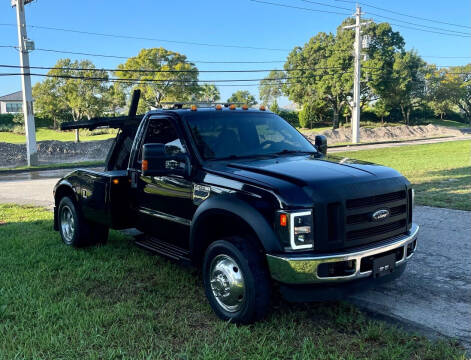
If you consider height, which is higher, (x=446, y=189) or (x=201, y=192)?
(x=201, y=192)

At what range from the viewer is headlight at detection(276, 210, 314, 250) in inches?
139

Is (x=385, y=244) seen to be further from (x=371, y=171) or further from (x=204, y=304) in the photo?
(x=204, y=304)

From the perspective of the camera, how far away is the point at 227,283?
4023 mm

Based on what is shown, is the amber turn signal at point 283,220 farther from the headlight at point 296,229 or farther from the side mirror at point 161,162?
the side mirror at point 161,162

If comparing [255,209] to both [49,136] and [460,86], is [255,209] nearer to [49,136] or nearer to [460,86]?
[49,136]

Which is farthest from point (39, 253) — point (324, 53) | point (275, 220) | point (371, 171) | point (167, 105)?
point (324, 53)

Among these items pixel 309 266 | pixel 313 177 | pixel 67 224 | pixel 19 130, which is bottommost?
pixel 67 224

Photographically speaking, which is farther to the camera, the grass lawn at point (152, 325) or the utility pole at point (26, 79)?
the utility pole at point (26, 79)

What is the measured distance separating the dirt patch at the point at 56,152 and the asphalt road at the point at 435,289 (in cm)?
2354

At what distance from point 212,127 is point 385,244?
220 cm

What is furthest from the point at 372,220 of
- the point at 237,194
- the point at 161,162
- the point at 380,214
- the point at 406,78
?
the point at 406,78

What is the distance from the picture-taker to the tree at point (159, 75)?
44031 mm

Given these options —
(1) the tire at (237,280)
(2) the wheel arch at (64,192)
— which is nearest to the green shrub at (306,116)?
(2) the wheel arch at (64,192)

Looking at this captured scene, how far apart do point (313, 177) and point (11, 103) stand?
350ft
